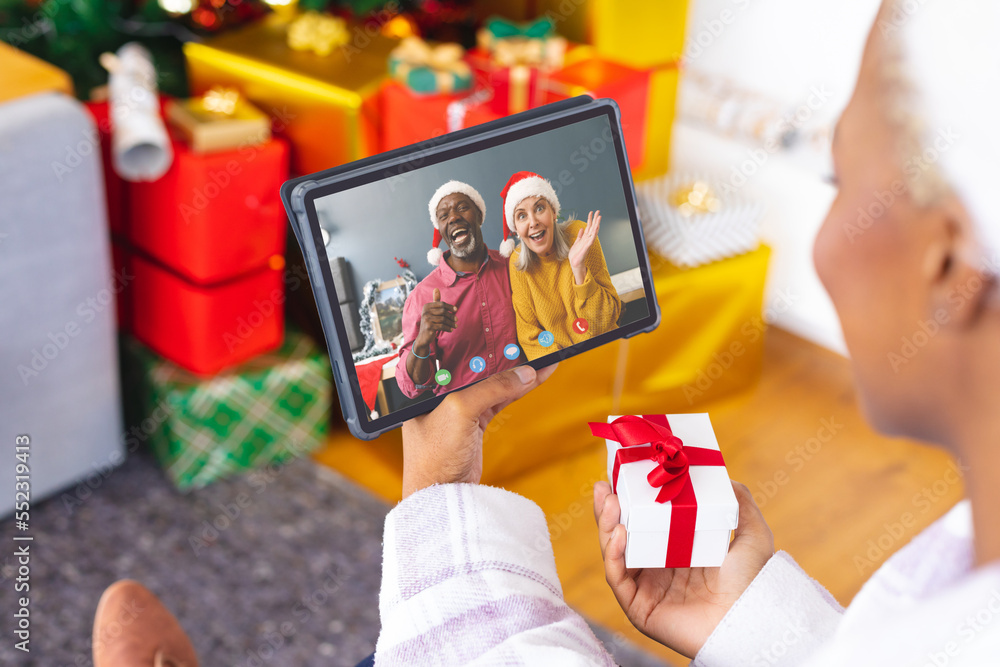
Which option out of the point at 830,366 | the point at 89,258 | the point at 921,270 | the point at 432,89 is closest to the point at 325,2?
the point at 432,89

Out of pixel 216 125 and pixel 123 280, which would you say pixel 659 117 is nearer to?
pixel 216 125

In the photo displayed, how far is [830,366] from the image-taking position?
6.81ft

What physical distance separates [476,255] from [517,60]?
1.08 metres

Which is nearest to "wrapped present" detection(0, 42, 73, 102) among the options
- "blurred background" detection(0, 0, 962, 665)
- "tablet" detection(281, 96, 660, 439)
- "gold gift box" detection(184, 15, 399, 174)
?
"blurred background" detection(0, 0, 962, 665)

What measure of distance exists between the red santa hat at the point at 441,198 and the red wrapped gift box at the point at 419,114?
0.86 m

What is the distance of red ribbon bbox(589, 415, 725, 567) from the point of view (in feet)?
2.48

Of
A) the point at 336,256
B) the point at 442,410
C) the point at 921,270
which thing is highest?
the point at 921,270

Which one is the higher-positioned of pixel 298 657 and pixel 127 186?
pixel 127 186

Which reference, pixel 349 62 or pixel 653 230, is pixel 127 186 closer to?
pixel 349 62

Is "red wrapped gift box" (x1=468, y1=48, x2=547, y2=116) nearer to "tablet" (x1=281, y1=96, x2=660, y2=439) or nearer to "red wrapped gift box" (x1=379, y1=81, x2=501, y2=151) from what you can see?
"red wrapped gift box" (x1=379, y1=81, x2=501, y2=151)

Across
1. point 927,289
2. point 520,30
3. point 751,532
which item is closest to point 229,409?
point 520,30

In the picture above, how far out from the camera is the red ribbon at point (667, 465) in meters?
0.76

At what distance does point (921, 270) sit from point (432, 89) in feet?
4.34

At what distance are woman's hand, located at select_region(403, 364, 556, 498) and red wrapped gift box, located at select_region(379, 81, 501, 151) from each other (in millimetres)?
881
